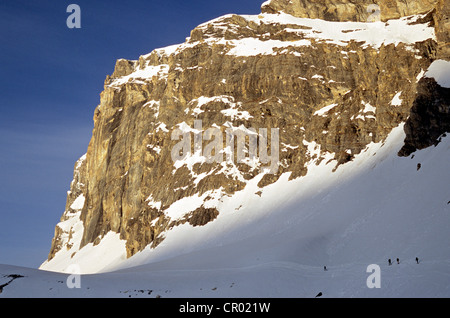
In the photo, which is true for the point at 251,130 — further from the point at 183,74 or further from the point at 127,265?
the point at 127,265

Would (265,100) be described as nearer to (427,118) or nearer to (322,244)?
(427,118)

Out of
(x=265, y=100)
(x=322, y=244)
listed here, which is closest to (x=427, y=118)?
(x=322, y=244)

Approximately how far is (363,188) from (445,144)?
11.6 m

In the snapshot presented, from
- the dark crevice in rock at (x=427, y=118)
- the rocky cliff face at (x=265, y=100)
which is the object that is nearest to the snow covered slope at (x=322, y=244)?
the dark crevice in rock at (x=427, y=118)

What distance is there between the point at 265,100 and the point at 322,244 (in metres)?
50.5

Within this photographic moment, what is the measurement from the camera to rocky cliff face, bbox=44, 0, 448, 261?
307 ft

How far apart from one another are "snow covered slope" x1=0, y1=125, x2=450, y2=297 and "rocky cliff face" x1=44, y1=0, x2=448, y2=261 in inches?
231

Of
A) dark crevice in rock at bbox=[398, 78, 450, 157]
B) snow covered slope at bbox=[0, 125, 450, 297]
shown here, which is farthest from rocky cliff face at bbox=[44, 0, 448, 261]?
snow covered slope at bbox=[0, 125, 450, 297]

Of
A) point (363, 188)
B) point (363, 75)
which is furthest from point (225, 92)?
point (363, 188)

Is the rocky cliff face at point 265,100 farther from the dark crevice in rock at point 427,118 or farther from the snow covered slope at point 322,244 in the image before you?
the snow covered slope at point 322,244

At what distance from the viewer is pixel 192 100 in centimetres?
11788

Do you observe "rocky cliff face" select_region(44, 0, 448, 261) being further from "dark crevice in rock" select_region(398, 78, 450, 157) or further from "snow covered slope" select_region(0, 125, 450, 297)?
"snow covered slope" select_region(0, 125, 450, 297)

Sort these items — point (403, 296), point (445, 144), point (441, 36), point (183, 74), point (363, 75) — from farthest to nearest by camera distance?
point (183, 74) → point (363, 75) → point (441, 36) → point (445, 144) → point (403, 296)

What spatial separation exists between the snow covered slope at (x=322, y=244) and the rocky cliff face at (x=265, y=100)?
587 cm
